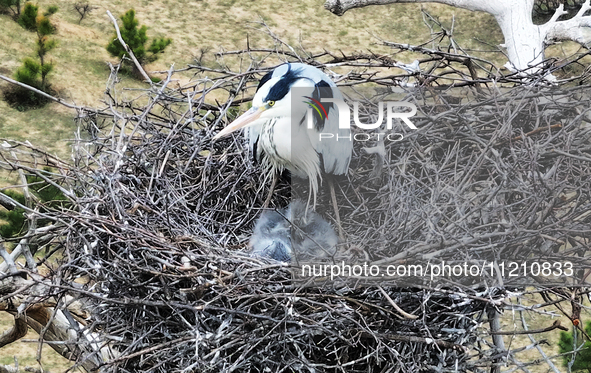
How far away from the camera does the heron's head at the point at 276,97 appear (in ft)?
7.49

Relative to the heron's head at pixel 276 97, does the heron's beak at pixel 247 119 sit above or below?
below

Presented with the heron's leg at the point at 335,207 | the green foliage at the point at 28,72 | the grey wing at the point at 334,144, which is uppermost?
the grey wing at the point at 334,144

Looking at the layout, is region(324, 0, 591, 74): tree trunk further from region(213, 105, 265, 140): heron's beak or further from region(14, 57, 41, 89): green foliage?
region(14, 57, 41, 89): green foliage

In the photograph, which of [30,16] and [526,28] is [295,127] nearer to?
[526,28]

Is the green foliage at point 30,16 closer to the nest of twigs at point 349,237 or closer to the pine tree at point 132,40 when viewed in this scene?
the pine tree at point 132,40

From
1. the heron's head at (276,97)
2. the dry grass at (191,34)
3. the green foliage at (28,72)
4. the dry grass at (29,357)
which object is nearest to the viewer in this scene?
the heron's head at (276,97)

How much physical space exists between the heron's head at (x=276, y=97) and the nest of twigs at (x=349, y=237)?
1.27 ft

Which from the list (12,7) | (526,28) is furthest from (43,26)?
(526,28)

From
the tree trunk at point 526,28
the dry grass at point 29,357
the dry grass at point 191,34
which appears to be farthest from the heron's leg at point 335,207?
the dry grass at point 191,34

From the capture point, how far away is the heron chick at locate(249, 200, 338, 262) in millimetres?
2404

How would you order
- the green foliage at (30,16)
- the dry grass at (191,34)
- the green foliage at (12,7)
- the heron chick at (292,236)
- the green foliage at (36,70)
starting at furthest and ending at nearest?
the green foliage at (12,7) → the green foliage at (30,16) → the dry grass at (191,34) → the green foliage at (36,70) → the heron chick at (292,236)

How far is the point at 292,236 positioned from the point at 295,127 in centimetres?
41

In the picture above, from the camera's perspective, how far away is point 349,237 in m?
2.48

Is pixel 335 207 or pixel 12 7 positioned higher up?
pixel 335 207
